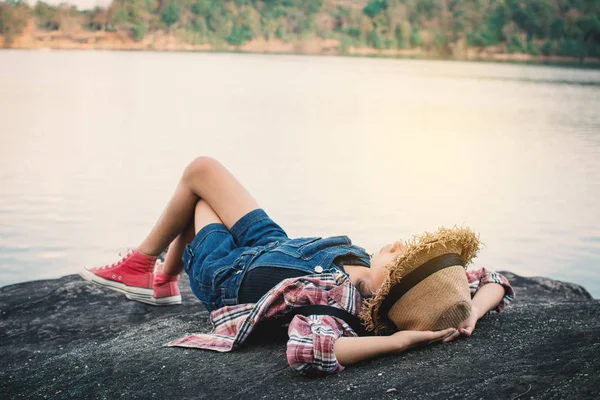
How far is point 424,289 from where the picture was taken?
2.78 m

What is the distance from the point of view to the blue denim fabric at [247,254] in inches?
120

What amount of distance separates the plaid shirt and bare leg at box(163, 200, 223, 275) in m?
0.48

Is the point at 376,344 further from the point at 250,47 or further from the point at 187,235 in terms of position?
the point at 250,47

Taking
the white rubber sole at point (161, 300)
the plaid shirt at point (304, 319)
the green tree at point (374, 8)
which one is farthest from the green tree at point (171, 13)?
the plaid shirt at point (304, 319)

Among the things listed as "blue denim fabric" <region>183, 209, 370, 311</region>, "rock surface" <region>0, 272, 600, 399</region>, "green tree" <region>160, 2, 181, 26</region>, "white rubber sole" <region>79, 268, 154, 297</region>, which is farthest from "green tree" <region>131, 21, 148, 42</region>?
"blue denim fabric" <region>183, 209, 370, 311</region>

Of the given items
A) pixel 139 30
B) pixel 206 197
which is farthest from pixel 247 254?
pixel 139 30

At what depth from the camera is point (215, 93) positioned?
71.9ft

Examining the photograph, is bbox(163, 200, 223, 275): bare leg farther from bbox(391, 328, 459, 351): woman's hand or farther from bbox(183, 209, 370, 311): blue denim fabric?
bbox(391, 328, 459, 351): woman's hand

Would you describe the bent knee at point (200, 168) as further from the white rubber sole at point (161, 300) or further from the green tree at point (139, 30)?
the green tree at point (139, 30)

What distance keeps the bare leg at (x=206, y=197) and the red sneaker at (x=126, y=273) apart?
209mm

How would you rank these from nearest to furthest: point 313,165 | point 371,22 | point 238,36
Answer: point 313,165, point 371,22, point 238,36

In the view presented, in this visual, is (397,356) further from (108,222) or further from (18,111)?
(18,111)

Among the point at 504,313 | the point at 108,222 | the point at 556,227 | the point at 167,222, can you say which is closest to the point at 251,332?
the point at 167,222

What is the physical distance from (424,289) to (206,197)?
115cm
